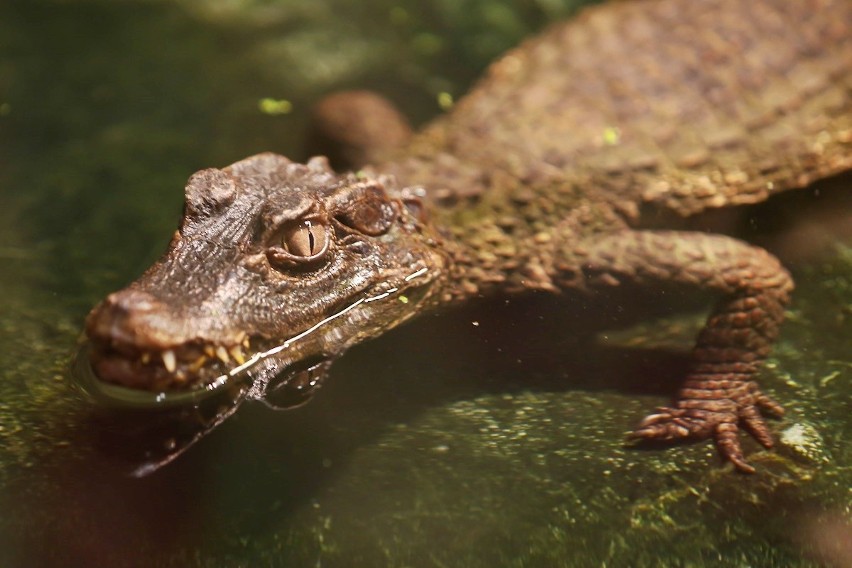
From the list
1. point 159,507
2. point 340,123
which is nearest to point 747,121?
point 340,123

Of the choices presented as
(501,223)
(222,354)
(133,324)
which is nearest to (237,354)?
(222,354)

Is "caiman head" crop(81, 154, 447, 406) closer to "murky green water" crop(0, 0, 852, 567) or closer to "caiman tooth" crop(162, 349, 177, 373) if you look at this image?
"caiman tooth" crop(162, 349, 177, 373)

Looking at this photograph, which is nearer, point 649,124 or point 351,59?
point 649,124

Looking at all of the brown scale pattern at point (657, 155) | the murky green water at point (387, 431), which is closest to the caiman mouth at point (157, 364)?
the murky green water at point (387, 431)

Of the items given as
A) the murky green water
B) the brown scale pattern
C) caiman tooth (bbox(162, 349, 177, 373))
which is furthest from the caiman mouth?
the brown scale pattern

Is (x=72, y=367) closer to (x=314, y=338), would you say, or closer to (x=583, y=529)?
(x=314, y=338)

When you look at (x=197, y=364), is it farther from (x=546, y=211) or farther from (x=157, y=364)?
(x=546, y=211)

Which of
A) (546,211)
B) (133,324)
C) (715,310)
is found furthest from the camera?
(546,211)

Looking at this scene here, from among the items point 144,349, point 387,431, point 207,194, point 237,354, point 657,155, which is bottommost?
point 387,431
